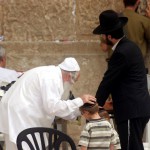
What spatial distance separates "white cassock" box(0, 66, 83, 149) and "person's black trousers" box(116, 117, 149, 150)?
57 cm

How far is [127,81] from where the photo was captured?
→ 6309 millimetres

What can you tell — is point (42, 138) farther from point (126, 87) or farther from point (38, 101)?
point (126, 87)

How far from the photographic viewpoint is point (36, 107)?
5.98m

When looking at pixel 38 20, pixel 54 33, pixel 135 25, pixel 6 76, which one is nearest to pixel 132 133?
pixel 6 76

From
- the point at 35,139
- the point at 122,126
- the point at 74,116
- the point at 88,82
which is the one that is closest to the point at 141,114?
the point at 122,126

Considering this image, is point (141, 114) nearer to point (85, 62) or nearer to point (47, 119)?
point (47, 119)

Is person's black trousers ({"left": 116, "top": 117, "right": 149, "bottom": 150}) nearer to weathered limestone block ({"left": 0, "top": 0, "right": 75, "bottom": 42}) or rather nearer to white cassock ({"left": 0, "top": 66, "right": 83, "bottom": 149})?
white cassock ({"left": 0, "top": 66, "right": 83, "bottom": 149})

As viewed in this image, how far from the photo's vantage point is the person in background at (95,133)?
5.89 meters

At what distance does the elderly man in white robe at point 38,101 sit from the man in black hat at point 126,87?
1.45ft

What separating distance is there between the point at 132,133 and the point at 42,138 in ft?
3.32

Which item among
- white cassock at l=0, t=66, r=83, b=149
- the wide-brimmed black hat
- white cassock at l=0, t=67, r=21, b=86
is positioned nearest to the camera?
white cassock at l=0, t=66, r=83, b=149

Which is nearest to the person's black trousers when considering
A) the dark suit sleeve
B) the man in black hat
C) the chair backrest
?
the man in black hat

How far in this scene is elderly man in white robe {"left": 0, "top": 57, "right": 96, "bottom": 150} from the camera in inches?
232

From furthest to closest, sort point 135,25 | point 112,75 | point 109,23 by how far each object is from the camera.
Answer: point 135,25 → point 109,23 → point 112,75
